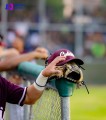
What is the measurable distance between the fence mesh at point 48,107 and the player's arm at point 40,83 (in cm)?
15

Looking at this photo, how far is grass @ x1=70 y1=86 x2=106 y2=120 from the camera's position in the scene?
15148 millimetres

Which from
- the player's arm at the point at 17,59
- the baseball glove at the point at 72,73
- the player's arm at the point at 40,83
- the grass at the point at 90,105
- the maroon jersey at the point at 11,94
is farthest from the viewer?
the grass at the point at 90,105

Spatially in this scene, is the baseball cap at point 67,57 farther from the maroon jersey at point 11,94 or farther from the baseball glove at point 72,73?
the maroon jersey at point 11,94

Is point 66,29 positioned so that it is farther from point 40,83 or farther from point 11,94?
point 40,83

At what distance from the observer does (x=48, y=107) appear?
20.0ft

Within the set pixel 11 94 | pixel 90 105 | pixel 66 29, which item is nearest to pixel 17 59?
pixel 11 94

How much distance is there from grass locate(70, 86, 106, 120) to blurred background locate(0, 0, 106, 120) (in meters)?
2.22

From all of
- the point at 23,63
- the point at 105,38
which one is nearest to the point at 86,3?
the point at 105,38

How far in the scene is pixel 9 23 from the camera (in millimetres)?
25844

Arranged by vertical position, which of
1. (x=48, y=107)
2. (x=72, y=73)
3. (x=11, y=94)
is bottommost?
(x=48, y=107)

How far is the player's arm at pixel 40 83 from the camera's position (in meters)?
5.07

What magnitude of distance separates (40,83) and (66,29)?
21171 mm

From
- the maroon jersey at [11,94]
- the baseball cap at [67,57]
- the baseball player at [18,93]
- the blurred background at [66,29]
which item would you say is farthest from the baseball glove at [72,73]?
the blurred background at [66,29]

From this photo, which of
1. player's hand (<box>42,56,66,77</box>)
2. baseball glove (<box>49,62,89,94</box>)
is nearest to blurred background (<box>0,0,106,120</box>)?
player's hand (<box>42,56,66,77</box>)
